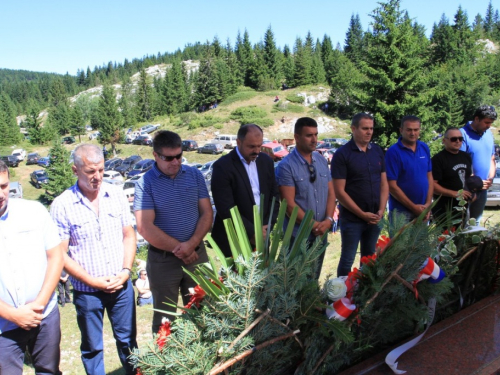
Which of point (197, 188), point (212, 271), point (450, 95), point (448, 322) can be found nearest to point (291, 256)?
point (212, 271)

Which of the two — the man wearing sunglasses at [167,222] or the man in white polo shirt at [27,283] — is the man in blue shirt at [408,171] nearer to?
the man wearing sunglasses at [167,222]

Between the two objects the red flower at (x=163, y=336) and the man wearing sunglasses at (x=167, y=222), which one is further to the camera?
the man wearing sunglasses at (x=167, y=222)

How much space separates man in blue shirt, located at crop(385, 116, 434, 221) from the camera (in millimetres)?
4105

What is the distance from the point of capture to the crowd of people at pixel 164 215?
246 centimetres

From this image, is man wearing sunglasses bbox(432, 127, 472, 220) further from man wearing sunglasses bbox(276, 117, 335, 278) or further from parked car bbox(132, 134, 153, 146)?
parked car bbox(132, 134, 153, 146)

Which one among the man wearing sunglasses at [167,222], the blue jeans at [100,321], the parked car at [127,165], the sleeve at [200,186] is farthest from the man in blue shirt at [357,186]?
the parked car at [127,165]

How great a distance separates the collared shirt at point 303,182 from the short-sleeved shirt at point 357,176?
0.28 m

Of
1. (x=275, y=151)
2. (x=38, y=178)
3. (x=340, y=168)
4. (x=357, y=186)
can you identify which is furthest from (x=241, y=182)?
(x=38, y=178)

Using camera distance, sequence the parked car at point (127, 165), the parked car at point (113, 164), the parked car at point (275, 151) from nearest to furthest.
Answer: the parked car at point (275, 151)
the parked car at point (127, 165)
the parked car at point (113, 164)

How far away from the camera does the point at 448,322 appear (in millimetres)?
2133

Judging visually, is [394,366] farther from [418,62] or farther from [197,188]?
[418,62]

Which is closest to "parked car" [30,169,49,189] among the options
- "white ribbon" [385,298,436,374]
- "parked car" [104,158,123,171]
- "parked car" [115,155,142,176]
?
"parked car" [104,158,123,171]

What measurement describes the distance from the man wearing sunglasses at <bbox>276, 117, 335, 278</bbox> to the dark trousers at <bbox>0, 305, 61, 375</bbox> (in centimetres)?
215

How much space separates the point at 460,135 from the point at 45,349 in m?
4.61
